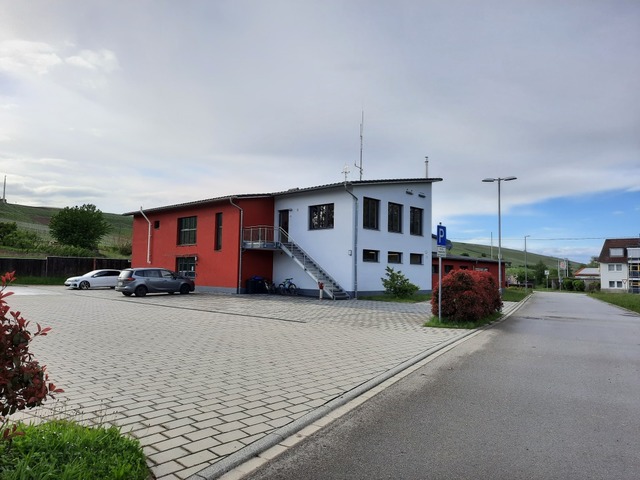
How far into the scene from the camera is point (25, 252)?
140 feet

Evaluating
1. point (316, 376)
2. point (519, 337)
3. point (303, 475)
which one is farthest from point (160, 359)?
point (519, 337)

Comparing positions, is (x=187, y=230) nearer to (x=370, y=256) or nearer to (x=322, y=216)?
(x=322, y=216)

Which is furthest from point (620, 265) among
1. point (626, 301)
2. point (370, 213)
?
point (370, 213)

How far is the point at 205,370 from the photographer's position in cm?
694

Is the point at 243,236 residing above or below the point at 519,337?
above

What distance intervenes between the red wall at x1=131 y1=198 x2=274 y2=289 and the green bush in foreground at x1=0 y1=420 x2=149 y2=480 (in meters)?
23.5

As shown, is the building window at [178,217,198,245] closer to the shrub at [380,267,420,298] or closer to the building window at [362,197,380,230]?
the building window at [362,197,380,230]

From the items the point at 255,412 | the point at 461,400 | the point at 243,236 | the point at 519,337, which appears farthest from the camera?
the point at 243,236

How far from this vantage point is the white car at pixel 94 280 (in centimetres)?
3105

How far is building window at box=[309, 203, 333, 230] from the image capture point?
2688 centimetres

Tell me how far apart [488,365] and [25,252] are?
46.6m

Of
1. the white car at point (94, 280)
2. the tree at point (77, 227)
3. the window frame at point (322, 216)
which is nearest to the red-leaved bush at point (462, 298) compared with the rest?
the window frame at point (322, 216)

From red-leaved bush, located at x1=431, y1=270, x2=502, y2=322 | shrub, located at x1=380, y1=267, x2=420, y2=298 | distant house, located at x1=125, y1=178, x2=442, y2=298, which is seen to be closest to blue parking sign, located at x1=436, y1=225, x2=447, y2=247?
red-leaved bush, located at x1=431, y1=270, x2=502, y2=322

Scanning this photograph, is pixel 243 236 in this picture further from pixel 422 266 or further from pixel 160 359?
pixel 160 359
